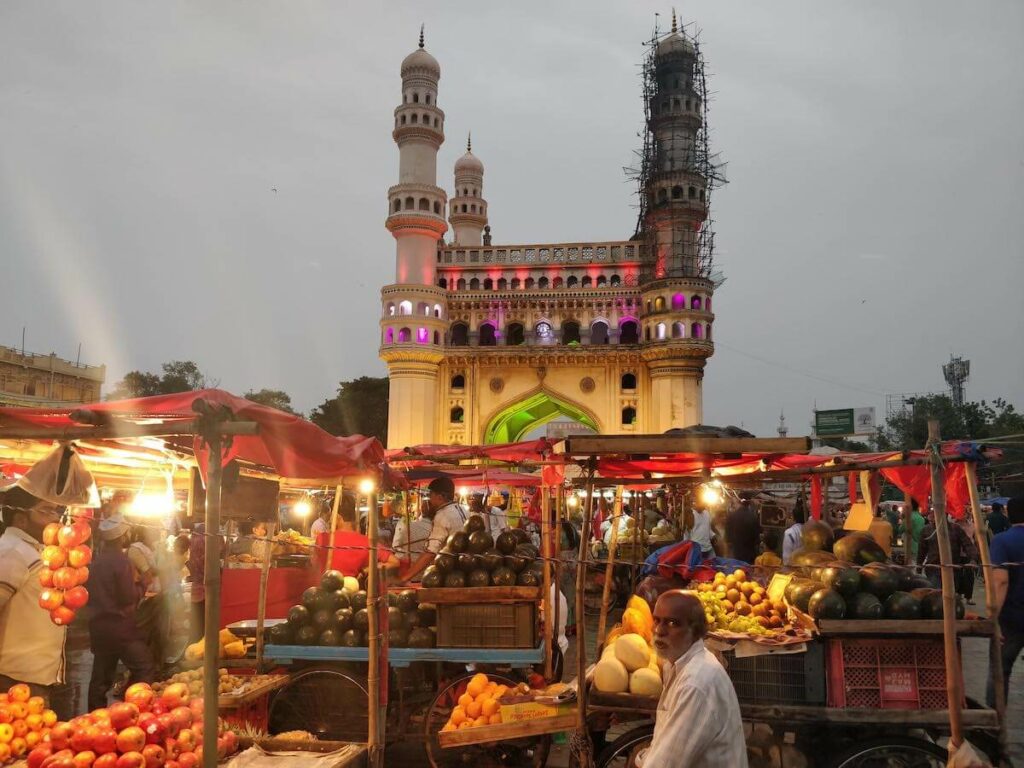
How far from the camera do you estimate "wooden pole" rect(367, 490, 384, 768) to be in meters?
5.01

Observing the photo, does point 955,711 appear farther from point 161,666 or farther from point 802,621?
point 161,666

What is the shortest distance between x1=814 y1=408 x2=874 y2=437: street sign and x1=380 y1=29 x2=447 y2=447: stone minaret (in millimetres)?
19800

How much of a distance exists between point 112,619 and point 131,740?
2464mm

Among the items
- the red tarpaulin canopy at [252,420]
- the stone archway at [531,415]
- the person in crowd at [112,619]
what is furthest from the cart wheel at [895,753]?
the stone archway at [531,415]

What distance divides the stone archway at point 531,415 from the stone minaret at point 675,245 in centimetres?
432

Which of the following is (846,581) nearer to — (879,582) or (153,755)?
(879,582)

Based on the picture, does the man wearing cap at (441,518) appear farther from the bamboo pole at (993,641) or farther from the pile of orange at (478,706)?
the bamboo pole at (993,641)

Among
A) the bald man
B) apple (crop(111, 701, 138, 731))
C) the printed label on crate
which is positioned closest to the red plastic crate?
the printed label on crate

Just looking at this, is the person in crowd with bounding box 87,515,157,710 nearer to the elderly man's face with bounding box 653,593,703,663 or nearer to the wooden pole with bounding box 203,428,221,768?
the wooden pole with bounding box 203,428,221,768

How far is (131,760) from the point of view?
4234mm

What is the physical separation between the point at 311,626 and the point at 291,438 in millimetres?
2221

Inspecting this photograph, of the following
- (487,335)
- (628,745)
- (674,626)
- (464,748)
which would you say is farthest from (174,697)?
(487,335)

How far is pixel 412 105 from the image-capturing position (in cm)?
4319

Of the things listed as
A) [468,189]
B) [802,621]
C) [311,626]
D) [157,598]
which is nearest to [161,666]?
[157,598]
